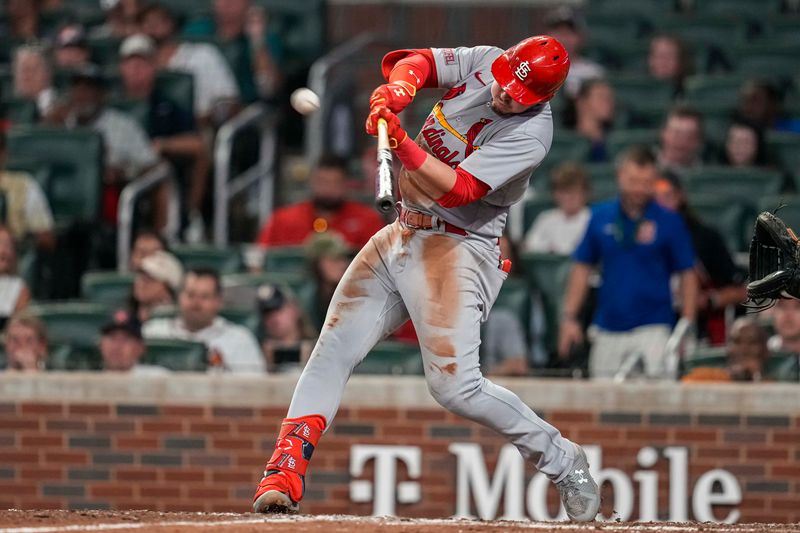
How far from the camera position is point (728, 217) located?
9.58 m

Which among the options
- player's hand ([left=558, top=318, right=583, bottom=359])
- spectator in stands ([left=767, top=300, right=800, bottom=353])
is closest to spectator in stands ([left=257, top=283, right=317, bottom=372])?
player's hand ([left=558, top=318, right=583, bottom=359])

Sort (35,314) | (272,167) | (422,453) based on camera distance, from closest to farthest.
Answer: (422,453) < (35,314) < (272,167)

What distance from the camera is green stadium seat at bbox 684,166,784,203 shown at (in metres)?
9.88

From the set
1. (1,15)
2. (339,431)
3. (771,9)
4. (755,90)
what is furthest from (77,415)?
(771,9)

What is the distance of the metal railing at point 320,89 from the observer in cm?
1138

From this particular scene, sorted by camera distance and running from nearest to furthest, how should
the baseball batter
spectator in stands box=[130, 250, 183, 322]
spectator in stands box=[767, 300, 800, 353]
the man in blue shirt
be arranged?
the baseball batter, spectator in stands box=[767, 300, 800, 353], the man in blue shirt, spectator in stands box=[130, 250, 183, 322]

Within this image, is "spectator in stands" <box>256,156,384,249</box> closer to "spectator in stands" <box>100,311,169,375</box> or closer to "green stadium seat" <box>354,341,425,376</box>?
"green stadium seat" <box>354,341,425,376</box>

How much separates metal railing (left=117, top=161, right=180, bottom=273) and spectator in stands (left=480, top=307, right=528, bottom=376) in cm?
291

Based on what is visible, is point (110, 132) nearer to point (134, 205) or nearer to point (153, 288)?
point (134, 205)

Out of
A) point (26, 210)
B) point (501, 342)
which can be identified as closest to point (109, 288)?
point (26, 210)

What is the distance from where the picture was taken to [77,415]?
317 inches

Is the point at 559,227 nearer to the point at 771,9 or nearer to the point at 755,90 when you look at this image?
the point at 755,90

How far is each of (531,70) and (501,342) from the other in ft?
10.3

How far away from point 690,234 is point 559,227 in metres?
0.86
